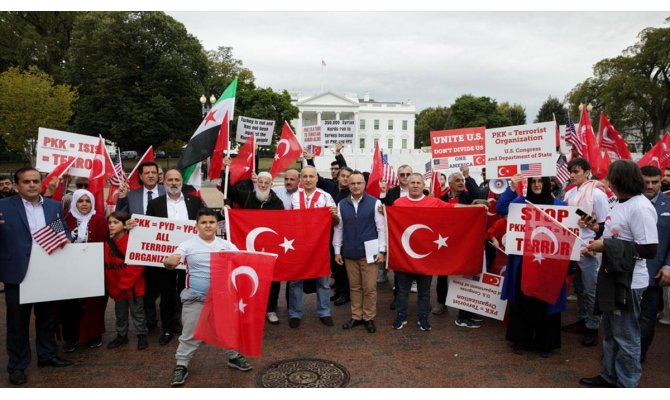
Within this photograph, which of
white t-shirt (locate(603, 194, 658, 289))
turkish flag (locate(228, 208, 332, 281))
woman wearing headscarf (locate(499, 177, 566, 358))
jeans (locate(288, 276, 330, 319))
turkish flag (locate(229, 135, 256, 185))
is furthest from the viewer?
turkish flag (locate(229, 135, 256, 185))

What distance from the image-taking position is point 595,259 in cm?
568

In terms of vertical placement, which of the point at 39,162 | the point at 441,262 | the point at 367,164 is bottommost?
the point at 441,262

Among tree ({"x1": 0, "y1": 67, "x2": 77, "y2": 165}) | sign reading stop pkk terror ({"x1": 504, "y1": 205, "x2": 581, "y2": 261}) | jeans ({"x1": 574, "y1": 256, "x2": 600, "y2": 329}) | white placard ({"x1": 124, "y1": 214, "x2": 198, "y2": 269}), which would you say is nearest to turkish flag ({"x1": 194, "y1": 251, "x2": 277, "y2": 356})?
white placard ({"x1": 124, "y1": 214, "x2": 198, "y2": 269})

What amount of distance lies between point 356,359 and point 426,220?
2.06m

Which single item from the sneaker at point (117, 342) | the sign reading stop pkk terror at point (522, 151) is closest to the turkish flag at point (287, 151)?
the sign reading stop pkk terror at point (522, 151)

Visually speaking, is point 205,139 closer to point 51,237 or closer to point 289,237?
point 289,237

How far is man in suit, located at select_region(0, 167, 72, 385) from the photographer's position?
455cm

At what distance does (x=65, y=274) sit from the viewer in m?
4.85

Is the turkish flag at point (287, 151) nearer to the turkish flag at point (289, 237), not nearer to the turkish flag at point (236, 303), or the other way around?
the turkish flag at point (289, 237)

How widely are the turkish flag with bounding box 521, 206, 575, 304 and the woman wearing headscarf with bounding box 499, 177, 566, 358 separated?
0.20 meters

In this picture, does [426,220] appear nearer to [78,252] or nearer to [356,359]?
[356,359]

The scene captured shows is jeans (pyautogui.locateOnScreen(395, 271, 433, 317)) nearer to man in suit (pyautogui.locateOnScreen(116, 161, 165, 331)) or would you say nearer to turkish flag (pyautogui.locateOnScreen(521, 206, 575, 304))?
turkish flag (pyautogui.locateOnScreen(521, 206, 575, 304))

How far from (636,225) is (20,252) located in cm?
591

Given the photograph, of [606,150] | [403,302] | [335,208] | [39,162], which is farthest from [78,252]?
[606,150]
